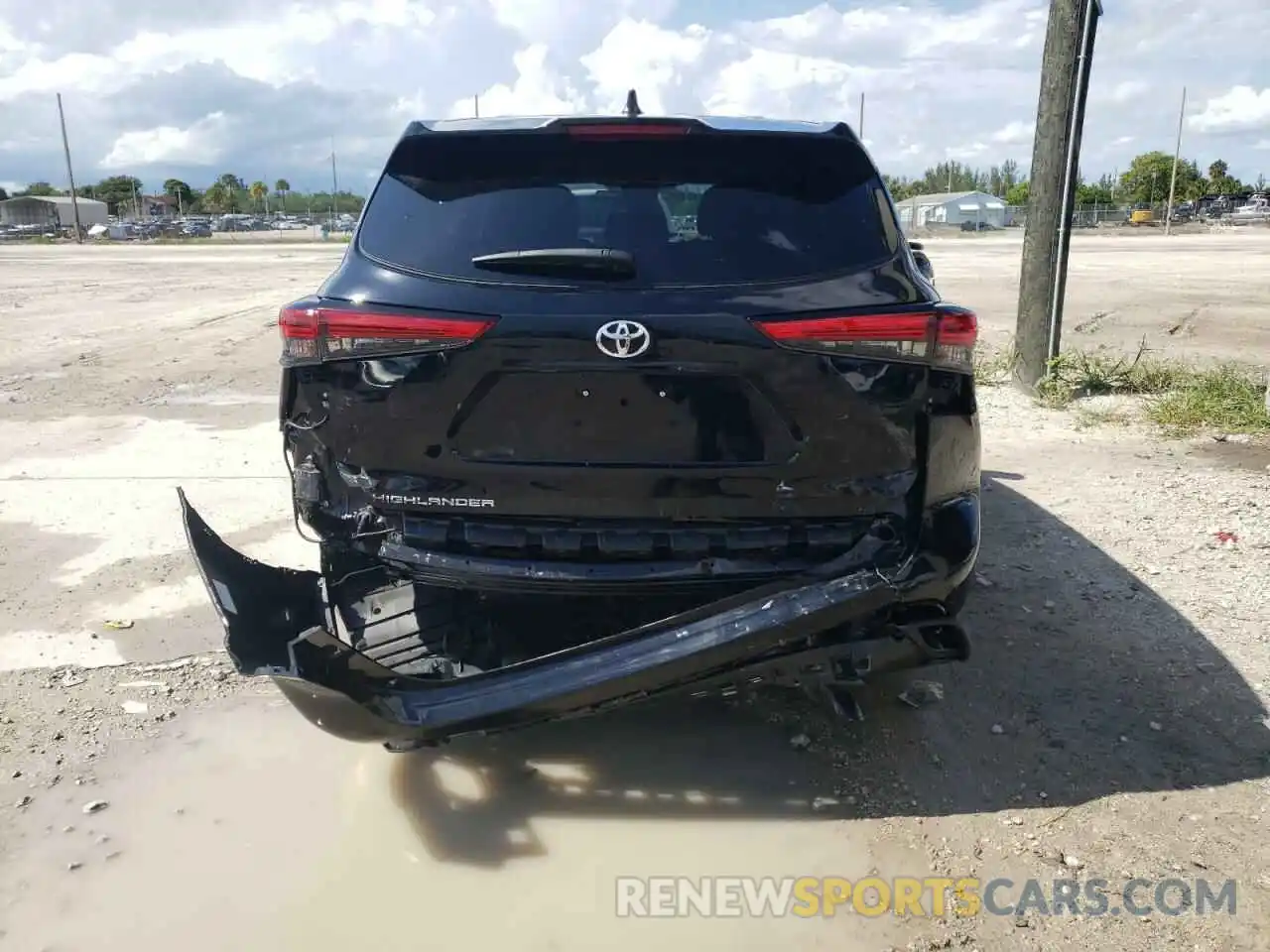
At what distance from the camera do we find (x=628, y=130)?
294 centimetres

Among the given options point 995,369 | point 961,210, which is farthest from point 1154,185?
point 995,369

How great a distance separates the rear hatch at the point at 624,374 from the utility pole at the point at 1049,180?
21.4 feet

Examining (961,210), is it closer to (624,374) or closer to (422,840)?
(624,374)

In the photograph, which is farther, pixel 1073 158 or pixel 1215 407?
pixel 1073 158

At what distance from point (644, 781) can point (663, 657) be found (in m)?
0.73

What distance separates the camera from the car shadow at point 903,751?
2992 mm

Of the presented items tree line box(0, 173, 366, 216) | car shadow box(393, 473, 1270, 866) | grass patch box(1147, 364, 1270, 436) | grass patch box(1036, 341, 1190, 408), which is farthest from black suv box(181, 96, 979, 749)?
tree line box(0, 173, 366, 216)

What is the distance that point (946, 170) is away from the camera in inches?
5020

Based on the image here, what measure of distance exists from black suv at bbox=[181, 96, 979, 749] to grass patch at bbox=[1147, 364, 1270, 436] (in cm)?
552

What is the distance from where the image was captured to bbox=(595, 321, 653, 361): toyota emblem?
2.61 metres

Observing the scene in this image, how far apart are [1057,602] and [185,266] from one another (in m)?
30.7

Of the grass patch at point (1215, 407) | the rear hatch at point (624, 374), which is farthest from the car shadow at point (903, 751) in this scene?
the grass patch at point (1215, 407)

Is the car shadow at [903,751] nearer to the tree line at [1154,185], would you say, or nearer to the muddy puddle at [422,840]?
the muddy puddle at [422,840]

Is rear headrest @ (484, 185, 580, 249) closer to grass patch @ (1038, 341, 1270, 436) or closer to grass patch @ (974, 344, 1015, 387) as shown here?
grass patch @ (1038, 341, 1270, 436)
